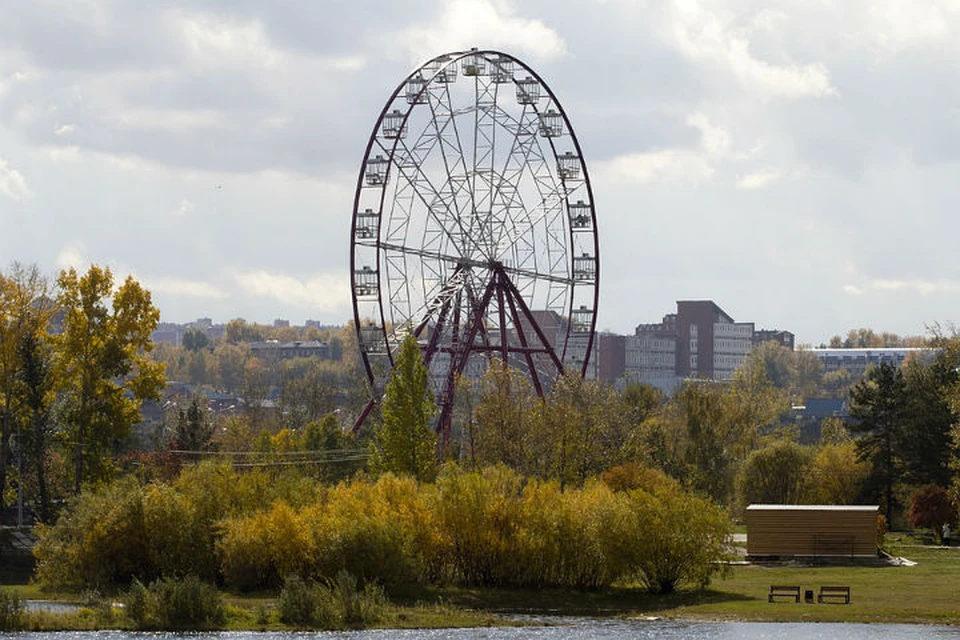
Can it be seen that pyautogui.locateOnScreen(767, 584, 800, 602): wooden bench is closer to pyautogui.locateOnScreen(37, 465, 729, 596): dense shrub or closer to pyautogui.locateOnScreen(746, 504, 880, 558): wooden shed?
pyautogui.locateOnScreen(37, 465, 729, 596): dense shrub

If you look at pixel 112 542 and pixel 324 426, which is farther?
pixel 324 426

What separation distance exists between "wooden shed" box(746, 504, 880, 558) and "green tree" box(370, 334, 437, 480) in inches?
614

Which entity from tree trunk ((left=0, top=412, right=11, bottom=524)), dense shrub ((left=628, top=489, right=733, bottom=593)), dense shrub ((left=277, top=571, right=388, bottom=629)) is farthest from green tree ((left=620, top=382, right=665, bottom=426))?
dense shrub ((left=277, top=571, right=388, bottom=629))

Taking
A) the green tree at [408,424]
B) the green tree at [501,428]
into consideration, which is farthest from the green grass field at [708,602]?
the green tree at [501,428]

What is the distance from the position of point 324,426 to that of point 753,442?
27.6 meters

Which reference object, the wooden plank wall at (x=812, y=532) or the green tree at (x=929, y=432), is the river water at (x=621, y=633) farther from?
the green tree at (x=929, y=432)

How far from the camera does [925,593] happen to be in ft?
218

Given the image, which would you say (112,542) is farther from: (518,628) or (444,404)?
(444,404)

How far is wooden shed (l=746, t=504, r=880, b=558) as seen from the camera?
79.6 m

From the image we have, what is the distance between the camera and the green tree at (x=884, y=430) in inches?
3959

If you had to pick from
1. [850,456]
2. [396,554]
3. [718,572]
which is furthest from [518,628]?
[850,456]

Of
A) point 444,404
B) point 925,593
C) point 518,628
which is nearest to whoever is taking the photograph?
point 518,628

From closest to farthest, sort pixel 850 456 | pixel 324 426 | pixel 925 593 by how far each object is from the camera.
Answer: pixel 925 593 → pixel 850 456 → pixel 324 426

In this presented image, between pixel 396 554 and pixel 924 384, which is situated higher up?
pixel 924 384
